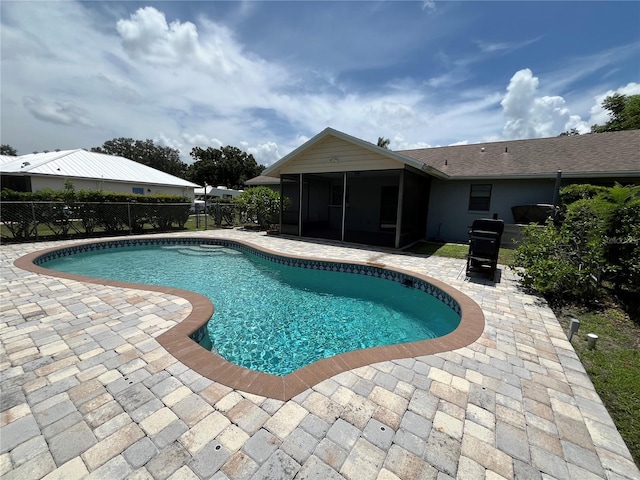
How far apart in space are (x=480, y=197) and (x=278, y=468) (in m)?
12.5

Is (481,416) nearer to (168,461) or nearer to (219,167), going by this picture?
(168,461)

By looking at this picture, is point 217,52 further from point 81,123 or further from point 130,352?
point 81,123

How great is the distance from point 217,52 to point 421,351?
1021 centimetres

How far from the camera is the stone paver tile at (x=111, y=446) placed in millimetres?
1666

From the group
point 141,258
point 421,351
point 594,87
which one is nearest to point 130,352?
point 421,351

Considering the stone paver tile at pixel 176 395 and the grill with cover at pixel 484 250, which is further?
the grill with cover at pixel 484 250

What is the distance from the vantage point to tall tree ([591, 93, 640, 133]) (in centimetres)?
1659

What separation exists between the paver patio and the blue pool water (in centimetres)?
137

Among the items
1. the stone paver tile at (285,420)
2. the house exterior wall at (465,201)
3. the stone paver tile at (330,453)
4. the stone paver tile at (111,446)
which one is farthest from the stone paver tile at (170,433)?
the house exterior wall at (465,201)

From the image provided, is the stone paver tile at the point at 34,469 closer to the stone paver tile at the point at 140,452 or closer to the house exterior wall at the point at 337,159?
the stone paver tile at the point at 140,452

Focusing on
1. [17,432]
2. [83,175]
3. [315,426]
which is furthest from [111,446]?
[83,175]

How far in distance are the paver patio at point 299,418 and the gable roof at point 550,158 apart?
9130mm

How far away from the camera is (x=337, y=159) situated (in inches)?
391

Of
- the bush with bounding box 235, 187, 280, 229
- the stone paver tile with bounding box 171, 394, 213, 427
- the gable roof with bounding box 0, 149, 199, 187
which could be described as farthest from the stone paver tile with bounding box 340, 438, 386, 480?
the gable roof with bounding box 0, 149, 199, 187
